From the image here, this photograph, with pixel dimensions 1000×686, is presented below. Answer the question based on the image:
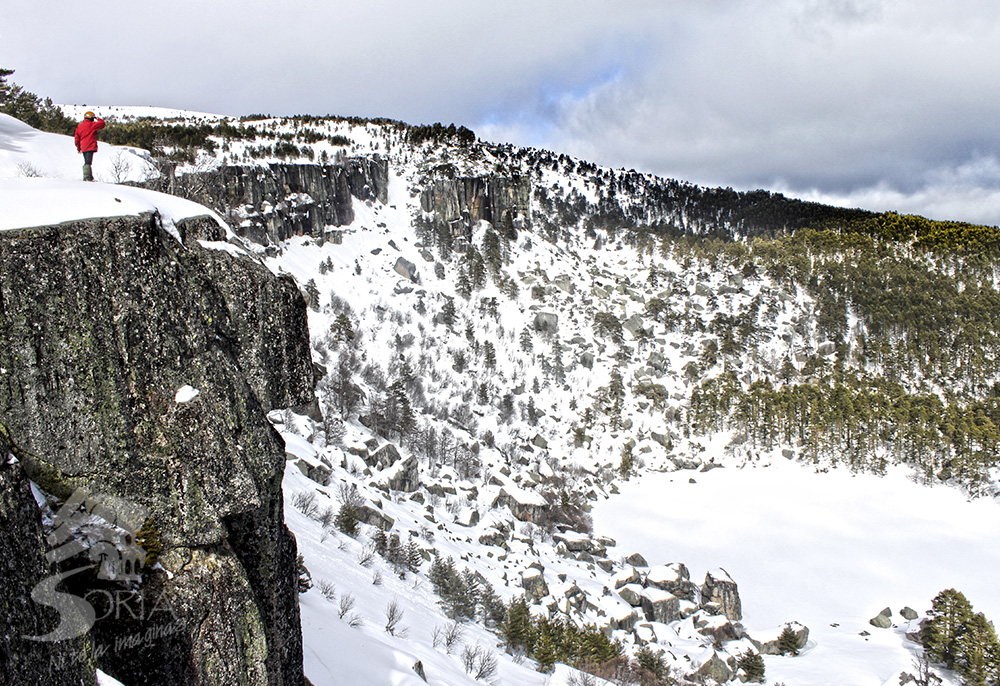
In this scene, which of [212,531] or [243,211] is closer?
[212,531]

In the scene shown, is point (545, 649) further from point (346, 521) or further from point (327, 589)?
point (346, 521)

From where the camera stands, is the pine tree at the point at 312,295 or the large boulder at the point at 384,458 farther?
the pine tree at the point at 312,295

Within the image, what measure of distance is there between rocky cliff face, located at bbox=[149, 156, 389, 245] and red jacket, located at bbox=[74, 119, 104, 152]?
41436mm

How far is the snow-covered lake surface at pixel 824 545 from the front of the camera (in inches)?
1136

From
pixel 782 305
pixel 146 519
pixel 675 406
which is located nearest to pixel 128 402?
pixel 146 519

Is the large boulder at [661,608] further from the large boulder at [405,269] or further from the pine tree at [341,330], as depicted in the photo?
the large boulder at [405,269]

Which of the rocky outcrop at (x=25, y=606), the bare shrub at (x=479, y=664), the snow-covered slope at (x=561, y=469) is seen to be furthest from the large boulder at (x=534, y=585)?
the rocky outcrop at (x=25, y=606)

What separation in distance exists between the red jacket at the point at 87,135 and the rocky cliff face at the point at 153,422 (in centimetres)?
449

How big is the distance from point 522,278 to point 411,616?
5559cm

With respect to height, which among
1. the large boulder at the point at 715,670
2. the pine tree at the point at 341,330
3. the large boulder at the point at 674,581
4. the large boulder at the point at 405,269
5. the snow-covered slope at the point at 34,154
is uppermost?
the snow-covered slope at the point at 34,154

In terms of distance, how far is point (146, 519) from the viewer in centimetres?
552

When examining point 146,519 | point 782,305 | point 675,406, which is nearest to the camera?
point 146,519

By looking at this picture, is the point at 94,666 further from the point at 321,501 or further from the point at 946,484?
the point at 946,484

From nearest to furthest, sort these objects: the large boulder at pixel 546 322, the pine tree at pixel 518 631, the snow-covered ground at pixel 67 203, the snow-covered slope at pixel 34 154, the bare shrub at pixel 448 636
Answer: the snow-covered ground at pixel 67 203 → the snow-covered slope at pixel 34 154 → the bare shrub at pixel 448 636 → the pine tree at pixel 518 631 → the large boulder at pixel 546 322
